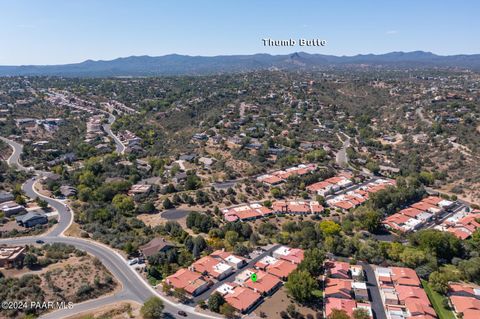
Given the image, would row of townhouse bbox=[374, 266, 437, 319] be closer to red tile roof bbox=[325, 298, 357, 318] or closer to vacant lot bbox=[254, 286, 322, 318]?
red tile roof bbox=[325, 298, 357, 318]

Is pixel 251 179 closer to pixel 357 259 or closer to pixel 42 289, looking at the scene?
pixel 357 259

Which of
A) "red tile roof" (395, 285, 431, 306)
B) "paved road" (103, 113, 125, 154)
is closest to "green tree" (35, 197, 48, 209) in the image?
"paved road" (103, 113, 125, 154)

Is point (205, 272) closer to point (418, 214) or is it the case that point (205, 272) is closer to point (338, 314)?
point (338, 314)

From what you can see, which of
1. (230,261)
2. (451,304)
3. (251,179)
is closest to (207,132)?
(251,179)

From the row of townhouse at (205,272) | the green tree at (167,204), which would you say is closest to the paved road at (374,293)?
the row of townhouse at (205,272)

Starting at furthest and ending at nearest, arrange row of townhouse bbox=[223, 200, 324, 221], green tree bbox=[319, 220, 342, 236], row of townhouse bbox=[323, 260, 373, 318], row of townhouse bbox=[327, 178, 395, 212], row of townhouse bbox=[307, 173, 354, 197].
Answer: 1. row of townhouse bbox=[307, 173, 354, 197]
2. row of townhouse bbox=[327, 178, 395, 212]
3. row of townhouse bbox=[223, 200, 324, 221]
4. green tree bbox=[319, 220, 342, 236]
5. row of townhouse bbox=[323, 260, 373, 318]

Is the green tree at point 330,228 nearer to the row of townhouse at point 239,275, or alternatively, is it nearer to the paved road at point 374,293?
the row of townhouse at point 239,275

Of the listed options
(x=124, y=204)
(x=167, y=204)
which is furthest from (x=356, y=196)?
(x=124, y=204)
